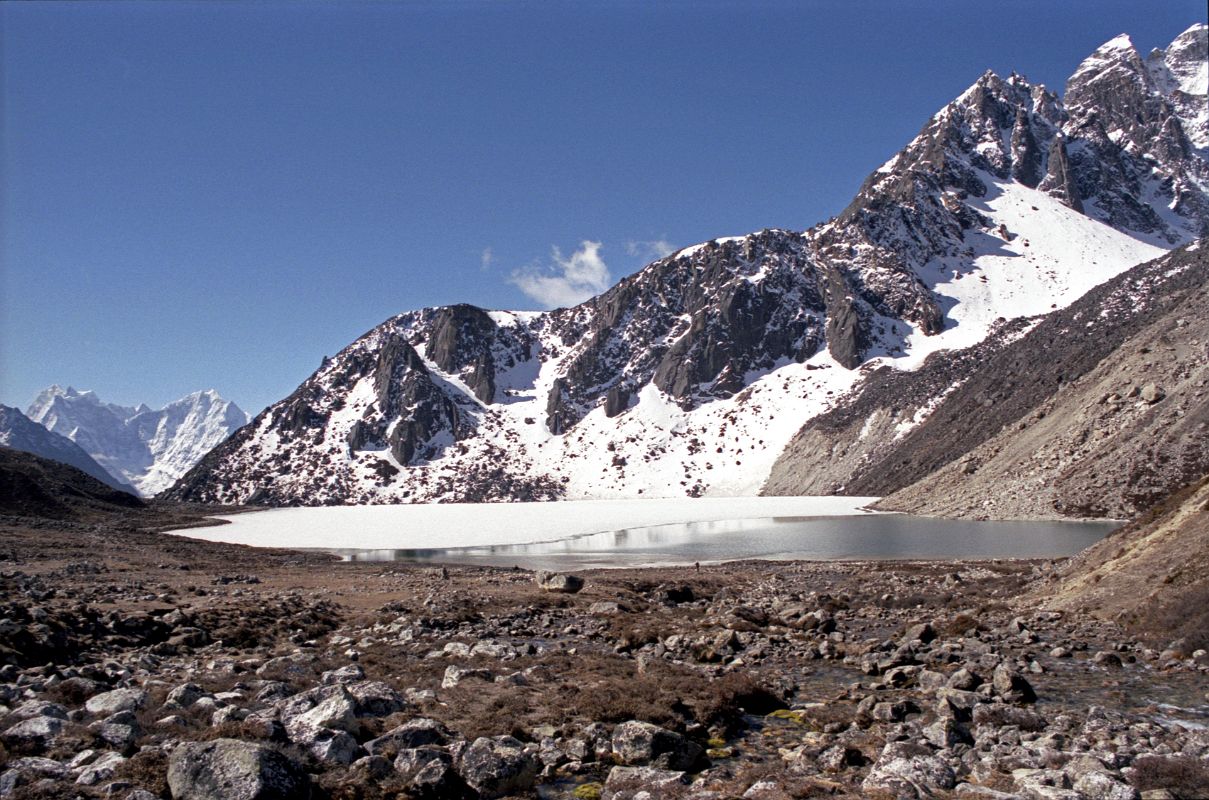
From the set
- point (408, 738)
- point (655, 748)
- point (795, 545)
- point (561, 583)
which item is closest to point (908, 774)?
point (655, 748)

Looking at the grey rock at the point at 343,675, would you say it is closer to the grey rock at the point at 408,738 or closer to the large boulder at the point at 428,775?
the grey rock at the point at 408,738

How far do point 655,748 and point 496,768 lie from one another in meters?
3.30

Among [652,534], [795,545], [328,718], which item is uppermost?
[328,718]

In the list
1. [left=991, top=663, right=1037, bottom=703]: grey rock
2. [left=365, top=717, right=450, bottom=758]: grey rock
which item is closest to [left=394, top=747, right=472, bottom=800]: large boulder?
[left=365, top=717, right=450, bottom=758]: grey rock

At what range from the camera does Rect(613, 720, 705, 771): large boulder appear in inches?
547

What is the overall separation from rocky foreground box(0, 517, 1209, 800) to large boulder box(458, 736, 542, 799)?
0.14 ft

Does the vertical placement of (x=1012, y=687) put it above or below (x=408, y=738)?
below

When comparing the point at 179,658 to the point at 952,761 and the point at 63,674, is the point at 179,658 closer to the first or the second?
the point at 63,674

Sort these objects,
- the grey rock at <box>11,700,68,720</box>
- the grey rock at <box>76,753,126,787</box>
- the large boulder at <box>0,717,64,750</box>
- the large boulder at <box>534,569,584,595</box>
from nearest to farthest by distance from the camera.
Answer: the grey rock at <box>76,753,126,787</box> → the large boulder at <box>0,717,64,750</box> → the grey rock at <box>11,700,68,720</box> → the large boulder at <box>534,569,584,595</box>

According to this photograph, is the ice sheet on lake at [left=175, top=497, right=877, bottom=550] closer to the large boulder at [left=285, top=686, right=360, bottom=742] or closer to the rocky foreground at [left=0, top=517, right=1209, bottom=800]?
the rocky foreground at [left=0, top=517, right=1209, bottom=800]

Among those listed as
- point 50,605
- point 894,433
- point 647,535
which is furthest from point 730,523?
point 50,605

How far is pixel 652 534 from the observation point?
97312mm

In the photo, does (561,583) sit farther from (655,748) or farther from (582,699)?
Answer: (655,748)

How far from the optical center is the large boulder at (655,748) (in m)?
13.9
